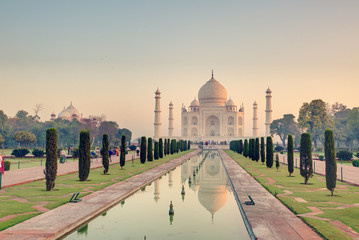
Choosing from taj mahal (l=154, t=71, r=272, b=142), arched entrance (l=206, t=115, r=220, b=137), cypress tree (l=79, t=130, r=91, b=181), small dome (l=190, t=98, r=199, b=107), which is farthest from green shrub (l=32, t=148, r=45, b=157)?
small dome (l=190, t=98, r=199, b=107)

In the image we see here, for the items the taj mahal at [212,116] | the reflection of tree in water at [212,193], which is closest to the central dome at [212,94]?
the taj mahal at [212,116]

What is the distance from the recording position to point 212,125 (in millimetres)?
86000

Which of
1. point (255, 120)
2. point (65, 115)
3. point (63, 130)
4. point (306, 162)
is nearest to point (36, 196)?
point (306, 162)

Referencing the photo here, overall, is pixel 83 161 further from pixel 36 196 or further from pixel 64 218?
pixel 64 218

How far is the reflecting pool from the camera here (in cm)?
771

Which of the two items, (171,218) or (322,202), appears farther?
(322,202)

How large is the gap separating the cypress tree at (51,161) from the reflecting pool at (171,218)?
10.6ft

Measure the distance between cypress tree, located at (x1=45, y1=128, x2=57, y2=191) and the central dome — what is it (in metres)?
71.1

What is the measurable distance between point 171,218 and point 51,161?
20.5 feet

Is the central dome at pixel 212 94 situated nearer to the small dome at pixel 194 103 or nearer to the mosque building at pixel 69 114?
the small dome at pixel 194 103

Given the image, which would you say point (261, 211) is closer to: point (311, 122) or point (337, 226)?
point (337, 226)

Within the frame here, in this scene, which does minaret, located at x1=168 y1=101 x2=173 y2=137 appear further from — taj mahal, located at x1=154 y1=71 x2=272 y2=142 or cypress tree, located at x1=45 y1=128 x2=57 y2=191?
cypress tree, located at x1=45 y1=128 x2=57 y2=191

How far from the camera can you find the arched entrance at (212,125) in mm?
85125

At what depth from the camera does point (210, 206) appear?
35.9 feet
